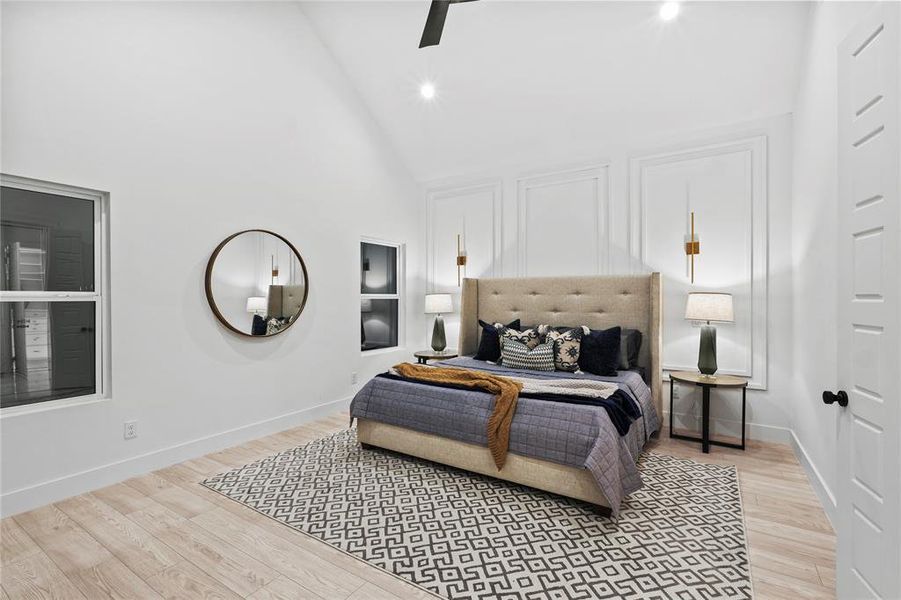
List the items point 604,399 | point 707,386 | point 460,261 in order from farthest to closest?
point 460,261 → point 707,386 → point 604,399

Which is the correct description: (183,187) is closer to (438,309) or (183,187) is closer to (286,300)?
(286,300)

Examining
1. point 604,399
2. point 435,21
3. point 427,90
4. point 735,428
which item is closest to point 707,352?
point 735,428

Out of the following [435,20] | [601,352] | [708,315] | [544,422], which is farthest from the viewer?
[601,352]

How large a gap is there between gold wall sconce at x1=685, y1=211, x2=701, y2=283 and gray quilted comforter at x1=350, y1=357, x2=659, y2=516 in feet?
3.91

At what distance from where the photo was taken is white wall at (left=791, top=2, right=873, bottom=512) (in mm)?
2367

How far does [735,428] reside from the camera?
12.0 ft

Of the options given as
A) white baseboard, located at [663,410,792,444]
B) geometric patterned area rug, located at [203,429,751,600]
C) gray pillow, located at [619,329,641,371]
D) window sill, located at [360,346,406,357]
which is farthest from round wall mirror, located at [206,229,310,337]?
white baseboard, located at [663,410,792,444]

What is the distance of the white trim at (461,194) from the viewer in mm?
4961

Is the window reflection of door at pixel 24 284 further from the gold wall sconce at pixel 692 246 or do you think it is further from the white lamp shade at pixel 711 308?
the gold wall sconce at pixel 692 246

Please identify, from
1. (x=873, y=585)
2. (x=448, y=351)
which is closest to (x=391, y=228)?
(x=448, y=351)

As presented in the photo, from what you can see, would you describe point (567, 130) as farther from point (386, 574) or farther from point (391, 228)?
point (386, 574)

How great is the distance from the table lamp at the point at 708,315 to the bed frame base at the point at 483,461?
5.98 feet

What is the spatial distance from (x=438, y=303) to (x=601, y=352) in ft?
6.82

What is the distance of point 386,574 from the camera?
1.88 m
